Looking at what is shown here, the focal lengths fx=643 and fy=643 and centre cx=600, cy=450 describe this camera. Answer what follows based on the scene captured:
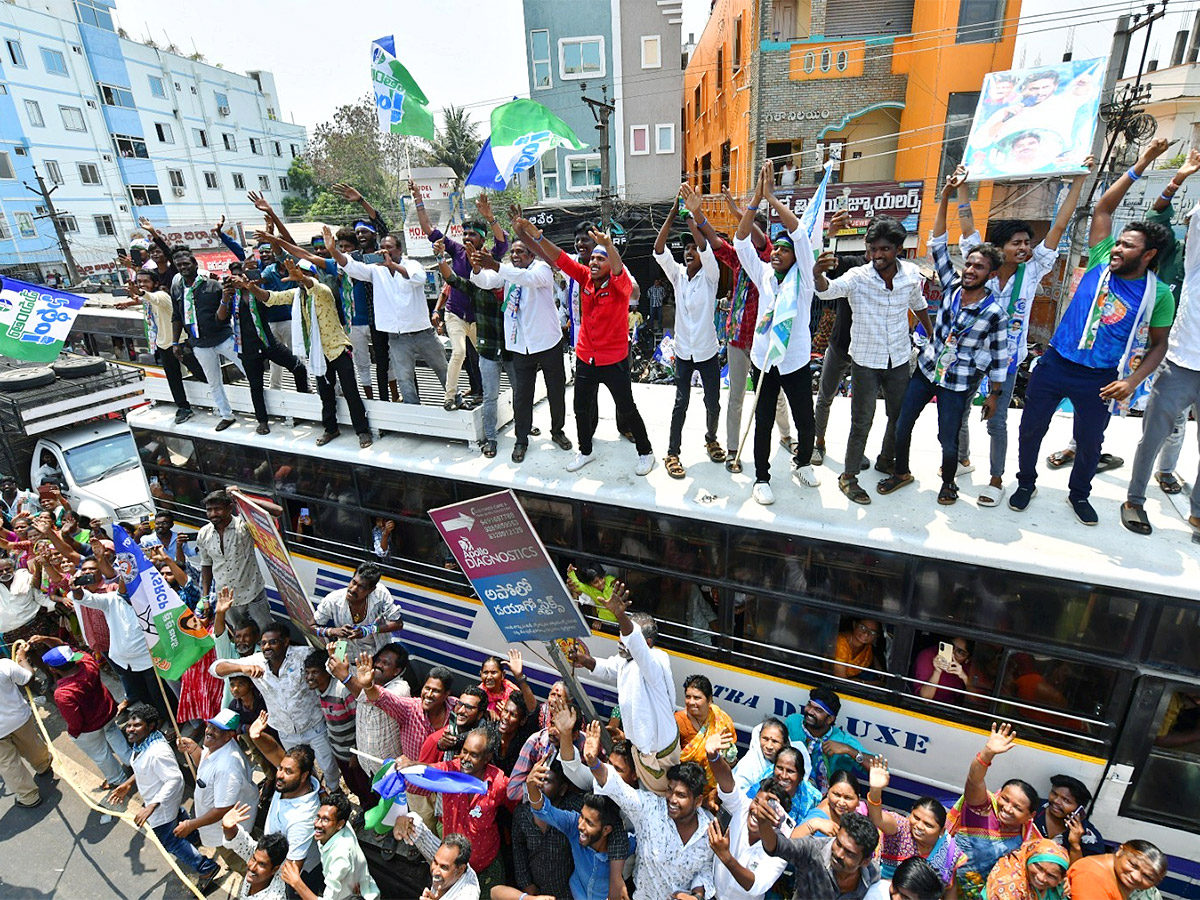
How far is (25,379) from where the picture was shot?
10141 mm

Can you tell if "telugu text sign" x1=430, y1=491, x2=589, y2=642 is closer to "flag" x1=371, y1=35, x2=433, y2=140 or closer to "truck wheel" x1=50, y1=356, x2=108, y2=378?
"flag" x1=371, y1=35, x2=433, y2=140

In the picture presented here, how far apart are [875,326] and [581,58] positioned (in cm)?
2309

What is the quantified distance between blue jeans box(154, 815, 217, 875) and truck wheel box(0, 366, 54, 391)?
865 cm

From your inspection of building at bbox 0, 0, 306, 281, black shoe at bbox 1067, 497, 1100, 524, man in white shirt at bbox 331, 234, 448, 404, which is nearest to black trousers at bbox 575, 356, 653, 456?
man in white shirt at bbox 331, 234, 448, 404

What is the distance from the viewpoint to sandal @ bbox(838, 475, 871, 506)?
4.01 m

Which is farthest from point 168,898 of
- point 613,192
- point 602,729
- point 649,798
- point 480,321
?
point 613,192

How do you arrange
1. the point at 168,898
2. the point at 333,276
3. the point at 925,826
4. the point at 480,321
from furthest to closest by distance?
the point at 333,276 → the point at 480,321 → the point at 168,898 → the point at 925,826

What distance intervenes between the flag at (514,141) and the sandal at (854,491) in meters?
3.12

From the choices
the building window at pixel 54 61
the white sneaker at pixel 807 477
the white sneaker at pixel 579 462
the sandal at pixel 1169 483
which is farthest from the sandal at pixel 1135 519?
the building window at pixel 54 61

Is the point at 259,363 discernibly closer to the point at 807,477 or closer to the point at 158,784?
the point at 158,784

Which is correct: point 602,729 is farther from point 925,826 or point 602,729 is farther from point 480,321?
point 480,321

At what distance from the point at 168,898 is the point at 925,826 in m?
5.45

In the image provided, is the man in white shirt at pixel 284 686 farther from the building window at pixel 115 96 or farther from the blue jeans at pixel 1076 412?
the building window at pixel 115 96

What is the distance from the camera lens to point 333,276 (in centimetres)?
602
